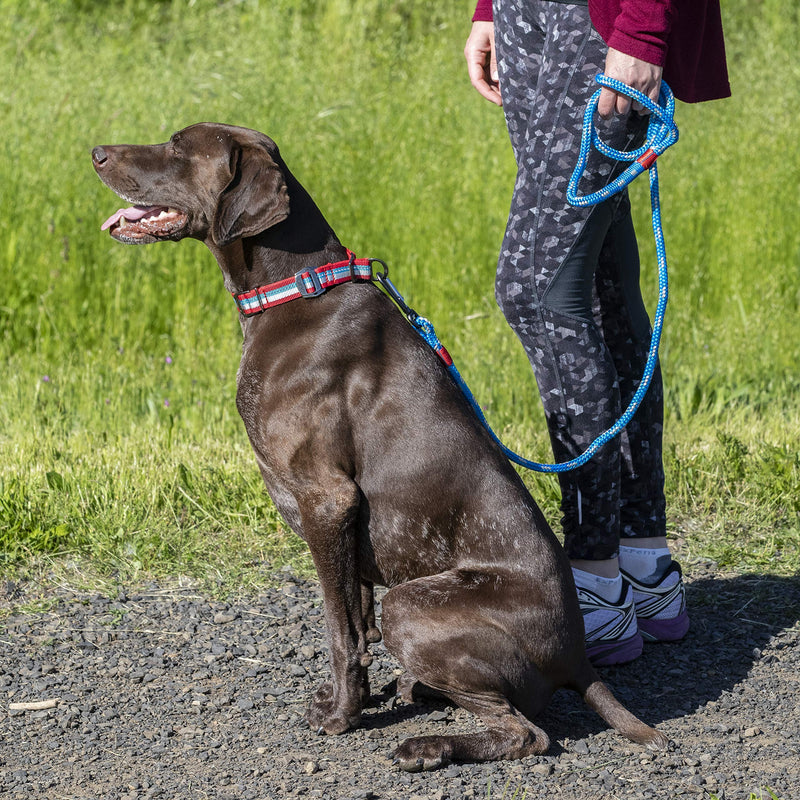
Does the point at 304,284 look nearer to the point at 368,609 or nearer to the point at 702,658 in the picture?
the point at 368,609

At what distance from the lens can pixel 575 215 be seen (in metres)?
3.04

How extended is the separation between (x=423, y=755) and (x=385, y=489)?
0.69m

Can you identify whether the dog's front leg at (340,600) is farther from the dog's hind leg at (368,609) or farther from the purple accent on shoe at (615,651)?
the purple accent on shoe at (615,651)

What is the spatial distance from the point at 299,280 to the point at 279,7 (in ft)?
21.8

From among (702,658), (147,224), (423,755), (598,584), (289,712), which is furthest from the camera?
(702,658)

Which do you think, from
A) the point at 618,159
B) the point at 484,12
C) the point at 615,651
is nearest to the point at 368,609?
the point at 615,651

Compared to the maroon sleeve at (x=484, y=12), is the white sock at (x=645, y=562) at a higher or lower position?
lower

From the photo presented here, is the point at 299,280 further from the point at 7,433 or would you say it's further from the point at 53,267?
the point at 53,267

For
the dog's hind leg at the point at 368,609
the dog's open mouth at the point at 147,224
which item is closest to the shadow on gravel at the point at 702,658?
the dog's hind leg at the point at 368,609

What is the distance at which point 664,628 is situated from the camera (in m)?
3.54

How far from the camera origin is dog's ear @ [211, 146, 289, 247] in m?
3.03

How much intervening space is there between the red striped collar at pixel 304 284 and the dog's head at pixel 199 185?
6.3 inches

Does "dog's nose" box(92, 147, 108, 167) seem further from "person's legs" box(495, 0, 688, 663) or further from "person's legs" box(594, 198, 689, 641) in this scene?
"person's legs" box(594, 198, 689, 641)

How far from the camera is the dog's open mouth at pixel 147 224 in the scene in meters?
3.18
